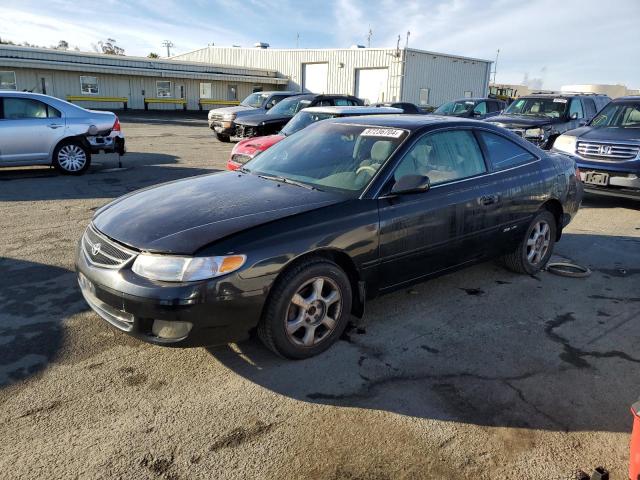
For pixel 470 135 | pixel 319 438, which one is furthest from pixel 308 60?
pixel 319 438

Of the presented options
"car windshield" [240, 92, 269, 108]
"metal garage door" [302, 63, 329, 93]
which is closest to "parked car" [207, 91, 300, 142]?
"car windshield" [240, 92, 269, 108]

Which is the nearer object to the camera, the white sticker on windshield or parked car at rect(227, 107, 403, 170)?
the white sticker on windshield

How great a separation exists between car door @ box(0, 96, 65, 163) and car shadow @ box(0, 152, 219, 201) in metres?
0.46

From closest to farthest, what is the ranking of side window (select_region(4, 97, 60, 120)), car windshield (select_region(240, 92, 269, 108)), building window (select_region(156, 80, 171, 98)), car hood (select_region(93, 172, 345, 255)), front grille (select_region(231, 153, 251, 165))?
car hood (select_region(93, 172, 345, 255))
front grille (select_region(231, 153, 251, 165))
side window (select_region(4, 97, 60, 120))
car windshield (select_region(240, 92, 269, 108))
building window (select_region(156, 80, 171, 98))

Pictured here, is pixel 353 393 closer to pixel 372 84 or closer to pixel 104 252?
pixel 104 252

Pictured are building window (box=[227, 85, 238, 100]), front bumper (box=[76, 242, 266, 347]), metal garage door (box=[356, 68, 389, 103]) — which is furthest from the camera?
building window (box=[227, 85, 238, 100])

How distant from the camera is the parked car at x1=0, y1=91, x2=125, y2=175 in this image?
31.4 feet

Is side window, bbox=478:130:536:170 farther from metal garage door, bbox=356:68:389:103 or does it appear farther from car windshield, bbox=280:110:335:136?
metal garage door, bbox=356:68:389:103

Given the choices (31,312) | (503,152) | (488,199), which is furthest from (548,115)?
(31,312)

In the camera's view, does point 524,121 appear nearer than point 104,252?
No

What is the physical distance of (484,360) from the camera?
351 centimetres

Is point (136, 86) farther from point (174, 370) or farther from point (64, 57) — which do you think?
point (174, 370)

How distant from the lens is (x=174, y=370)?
3.30 meters

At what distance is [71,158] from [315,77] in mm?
32098
